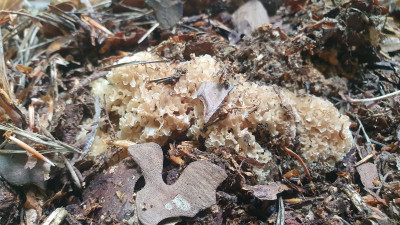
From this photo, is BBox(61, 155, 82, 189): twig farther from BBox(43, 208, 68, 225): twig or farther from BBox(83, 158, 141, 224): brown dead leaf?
BBox(43, 208, 68, 225): twig

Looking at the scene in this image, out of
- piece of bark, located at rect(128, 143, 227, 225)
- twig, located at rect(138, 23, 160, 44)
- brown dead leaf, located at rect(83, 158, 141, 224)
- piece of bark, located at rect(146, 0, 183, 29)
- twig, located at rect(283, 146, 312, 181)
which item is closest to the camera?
piece of bark, located at rect(128, 143, 227, 225)

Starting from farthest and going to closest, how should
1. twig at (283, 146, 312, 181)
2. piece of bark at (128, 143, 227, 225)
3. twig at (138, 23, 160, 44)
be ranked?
twig at (138, 23, 160, 44) → twig at (283, 146, 312, 181) → piece of bark at (128, 143, 227, 225)

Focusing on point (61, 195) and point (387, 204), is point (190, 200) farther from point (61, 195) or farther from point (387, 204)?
point (387, 204)

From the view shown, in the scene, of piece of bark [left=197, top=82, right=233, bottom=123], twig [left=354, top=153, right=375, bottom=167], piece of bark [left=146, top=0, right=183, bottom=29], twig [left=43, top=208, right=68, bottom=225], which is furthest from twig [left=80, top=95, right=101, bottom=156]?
twig [left=354, top=153, right=375, bottom=167]

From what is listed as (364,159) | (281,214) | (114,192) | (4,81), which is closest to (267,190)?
(281,214)

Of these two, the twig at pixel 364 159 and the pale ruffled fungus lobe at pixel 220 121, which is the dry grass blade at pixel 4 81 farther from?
the twig at pixel 364 159

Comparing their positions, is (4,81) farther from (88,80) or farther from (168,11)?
(168,11)
